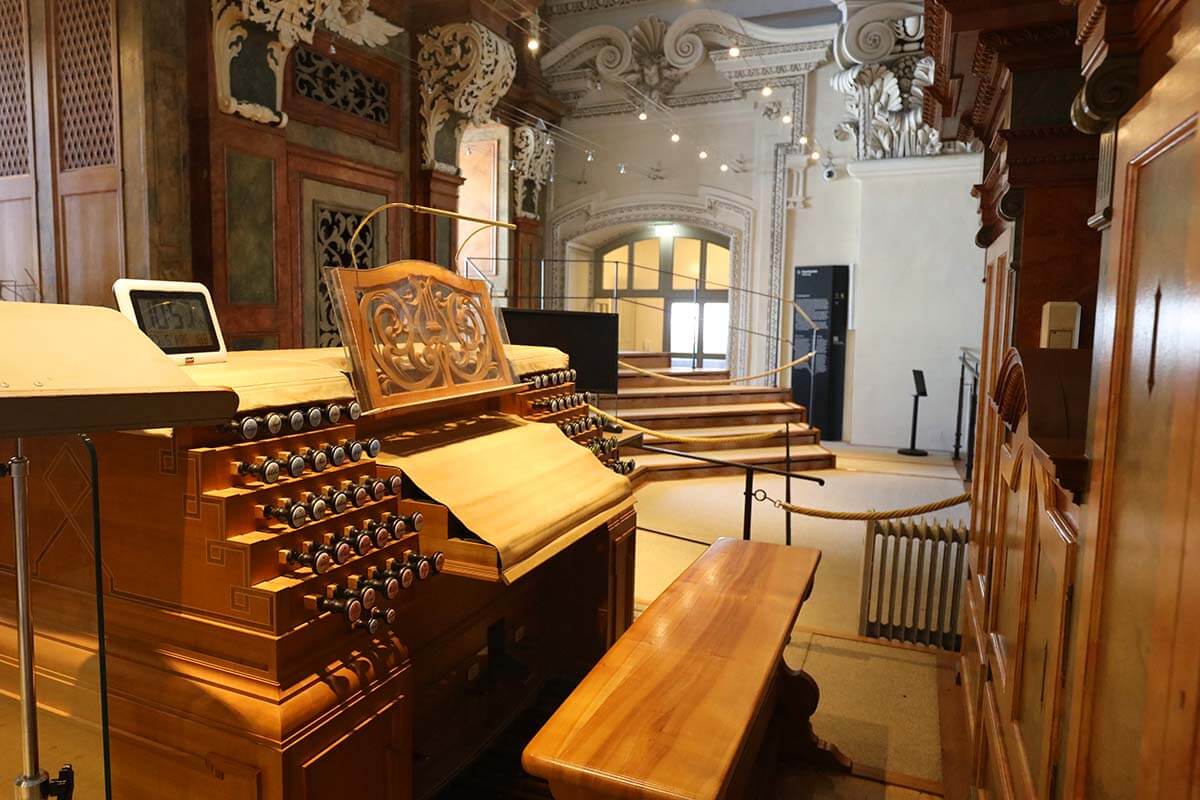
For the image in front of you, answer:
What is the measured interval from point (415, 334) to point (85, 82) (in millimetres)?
3430

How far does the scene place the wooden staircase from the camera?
755 cm

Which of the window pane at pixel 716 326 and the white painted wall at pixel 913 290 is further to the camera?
the window pane at pixel 716 326

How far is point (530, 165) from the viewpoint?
30.3 feet

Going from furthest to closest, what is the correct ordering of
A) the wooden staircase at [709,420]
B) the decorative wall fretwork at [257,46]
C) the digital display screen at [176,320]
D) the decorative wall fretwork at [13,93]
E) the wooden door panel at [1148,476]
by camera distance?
the wooden staircase at [709,420] → the decorative wall fretwork at [13,93] → the decorative wall fretwork at [257,46] → the digital display screen at [176,320] → the wooden door panel at [1148,476]

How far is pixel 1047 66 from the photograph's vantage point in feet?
7.40

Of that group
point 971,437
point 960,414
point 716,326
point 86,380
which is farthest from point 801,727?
point 716,326

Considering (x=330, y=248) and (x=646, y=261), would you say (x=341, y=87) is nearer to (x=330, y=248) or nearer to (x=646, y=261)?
(x=330, y=248)

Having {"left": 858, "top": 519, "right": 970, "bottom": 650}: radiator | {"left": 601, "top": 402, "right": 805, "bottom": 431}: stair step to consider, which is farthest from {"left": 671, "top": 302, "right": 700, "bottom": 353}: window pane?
{"left": 858, "top": 519, "right": 970, "bottom": 650}: radiator

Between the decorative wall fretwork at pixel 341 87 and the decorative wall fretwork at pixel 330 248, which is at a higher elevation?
the decorative wall fretwork at pixel 341 87

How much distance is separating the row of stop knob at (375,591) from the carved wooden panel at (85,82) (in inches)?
144

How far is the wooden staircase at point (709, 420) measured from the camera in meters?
7.55

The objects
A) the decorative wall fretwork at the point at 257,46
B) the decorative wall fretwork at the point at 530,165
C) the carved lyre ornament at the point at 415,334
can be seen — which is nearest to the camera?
the carved lyre ornament at the point at 415,334

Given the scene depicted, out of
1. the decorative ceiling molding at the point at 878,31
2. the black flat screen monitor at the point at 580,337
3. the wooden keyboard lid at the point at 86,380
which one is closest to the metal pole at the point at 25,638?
the wooden keyboard lid at the point at 86,380

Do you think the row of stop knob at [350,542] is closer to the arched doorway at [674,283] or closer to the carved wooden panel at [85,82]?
the carved wooden panel at [85,82]
